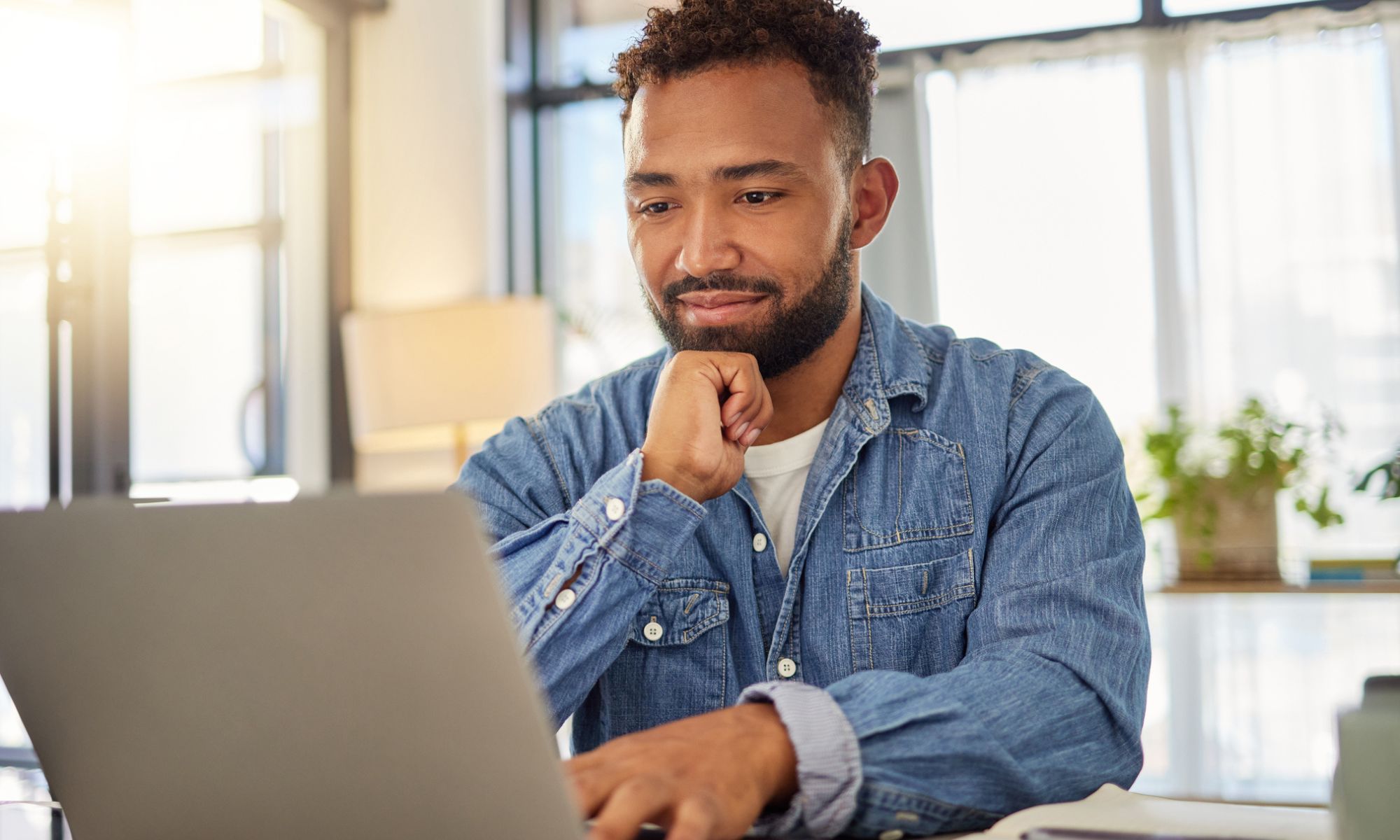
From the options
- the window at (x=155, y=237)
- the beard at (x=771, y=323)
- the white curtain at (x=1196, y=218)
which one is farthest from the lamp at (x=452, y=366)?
the beard at (x=771, y=323)

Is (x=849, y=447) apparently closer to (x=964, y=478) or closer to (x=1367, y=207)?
(x=964, y=478)

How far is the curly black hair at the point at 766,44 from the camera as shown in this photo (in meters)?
1.28

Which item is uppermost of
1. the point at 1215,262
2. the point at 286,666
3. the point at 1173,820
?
the point at 1215,262

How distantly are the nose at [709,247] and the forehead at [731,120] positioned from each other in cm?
5

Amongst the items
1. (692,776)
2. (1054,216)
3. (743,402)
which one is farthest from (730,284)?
(1054,216)

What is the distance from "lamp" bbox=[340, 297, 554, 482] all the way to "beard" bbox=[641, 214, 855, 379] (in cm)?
194

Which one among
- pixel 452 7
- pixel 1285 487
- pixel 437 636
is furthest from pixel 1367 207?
pixel 437 636

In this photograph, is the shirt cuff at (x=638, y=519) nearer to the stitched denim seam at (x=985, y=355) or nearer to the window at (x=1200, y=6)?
the stitched denim seam at (x=985, y=355)

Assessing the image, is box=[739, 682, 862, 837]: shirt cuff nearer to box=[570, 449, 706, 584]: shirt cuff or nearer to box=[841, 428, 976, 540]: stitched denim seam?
box=[570, 449, 706, 584]: shirt cuff

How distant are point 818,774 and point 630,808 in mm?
160

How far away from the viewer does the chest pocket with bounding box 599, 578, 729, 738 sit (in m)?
1.20

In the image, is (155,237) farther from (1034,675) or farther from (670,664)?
(1034,675)

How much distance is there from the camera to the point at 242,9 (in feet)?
12.1

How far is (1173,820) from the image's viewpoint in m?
0.71
